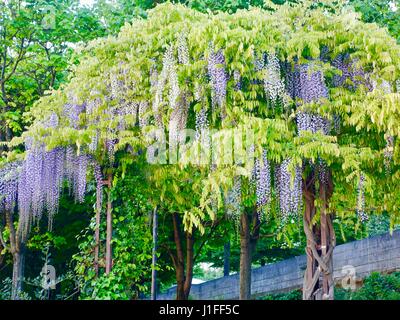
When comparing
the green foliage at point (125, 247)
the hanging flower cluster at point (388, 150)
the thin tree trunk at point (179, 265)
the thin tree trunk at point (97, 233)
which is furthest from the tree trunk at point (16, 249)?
the hanging flower cluster at point (388, 150)

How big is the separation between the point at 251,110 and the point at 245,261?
5699mm

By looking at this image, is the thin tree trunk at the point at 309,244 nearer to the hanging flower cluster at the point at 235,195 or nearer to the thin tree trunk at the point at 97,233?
the hanging flower cluster at the point at 235,195

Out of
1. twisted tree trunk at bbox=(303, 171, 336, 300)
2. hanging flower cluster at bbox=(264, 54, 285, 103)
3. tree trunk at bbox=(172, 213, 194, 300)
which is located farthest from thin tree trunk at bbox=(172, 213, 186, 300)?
hanging flower cluster at bbox=(264, 54, 285, 103)

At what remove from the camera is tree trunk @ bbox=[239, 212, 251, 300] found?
11594 millimetres

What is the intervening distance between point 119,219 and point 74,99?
5.34ft

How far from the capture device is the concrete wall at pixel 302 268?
12.1 meters

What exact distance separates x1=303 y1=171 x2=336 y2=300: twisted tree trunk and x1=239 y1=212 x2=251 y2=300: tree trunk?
4.45 meters

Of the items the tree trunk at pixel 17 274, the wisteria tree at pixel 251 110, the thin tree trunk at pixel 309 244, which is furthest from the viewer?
the tree trunk at pixel 17 274

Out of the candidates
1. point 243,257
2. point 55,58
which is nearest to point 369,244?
point 243,257

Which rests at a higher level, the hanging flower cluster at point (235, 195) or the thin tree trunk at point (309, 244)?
the hanging flower cluster at point (235, 195)

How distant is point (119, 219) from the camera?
763cm

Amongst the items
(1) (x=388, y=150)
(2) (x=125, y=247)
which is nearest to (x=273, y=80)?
(1) (x=388, y=150)

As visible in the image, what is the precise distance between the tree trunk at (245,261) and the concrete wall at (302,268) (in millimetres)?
2416
